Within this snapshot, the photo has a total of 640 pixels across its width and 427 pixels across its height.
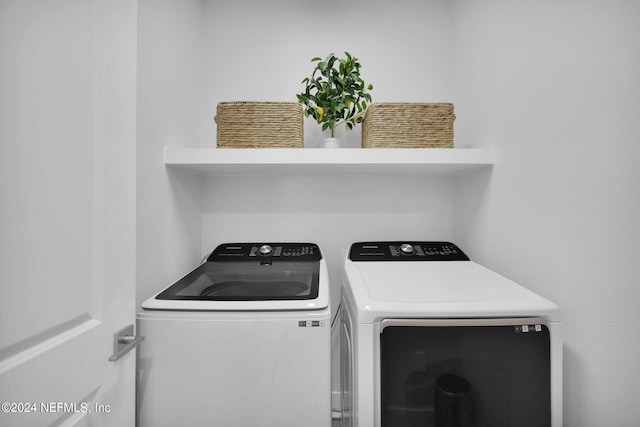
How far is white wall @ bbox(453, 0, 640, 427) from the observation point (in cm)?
72

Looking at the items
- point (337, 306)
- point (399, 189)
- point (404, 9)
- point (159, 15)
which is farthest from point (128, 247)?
point (404, 9)

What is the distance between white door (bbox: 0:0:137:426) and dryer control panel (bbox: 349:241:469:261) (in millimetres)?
973

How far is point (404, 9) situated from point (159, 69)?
1.45 meters

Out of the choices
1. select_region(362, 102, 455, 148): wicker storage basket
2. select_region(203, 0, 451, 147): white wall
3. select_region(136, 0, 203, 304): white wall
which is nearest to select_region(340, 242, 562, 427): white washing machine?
select_region(362, 102, 455, 148): wicker storage basket

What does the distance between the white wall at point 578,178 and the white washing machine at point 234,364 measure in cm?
80

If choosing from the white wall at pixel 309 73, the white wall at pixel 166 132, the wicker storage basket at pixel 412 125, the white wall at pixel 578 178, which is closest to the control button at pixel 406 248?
the white wall at pixel 309 73

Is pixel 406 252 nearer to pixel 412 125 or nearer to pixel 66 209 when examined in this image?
pixel 412 125

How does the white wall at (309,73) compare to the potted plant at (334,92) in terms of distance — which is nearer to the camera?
the potted plant at (334,92)

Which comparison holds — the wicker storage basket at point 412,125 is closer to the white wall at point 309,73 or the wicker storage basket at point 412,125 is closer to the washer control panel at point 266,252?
the white wall at point 309,73

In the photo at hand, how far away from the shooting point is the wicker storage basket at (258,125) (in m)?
1.26

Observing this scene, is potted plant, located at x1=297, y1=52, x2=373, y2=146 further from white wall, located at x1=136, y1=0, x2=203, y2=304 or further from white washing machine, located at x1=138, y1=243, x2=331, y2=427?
white washing machine, located at x1=138, y1=243, x2=331, y2=427

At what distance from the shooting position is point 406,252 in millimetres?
1378

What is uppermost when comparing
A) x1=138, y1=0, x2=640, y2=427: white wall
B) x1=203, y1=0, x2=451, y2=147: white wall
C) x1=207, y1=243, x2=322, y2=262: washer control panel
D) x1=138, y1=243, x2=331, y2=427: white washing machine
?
x1=203, y1=0, x2=451, y2=147: white wall

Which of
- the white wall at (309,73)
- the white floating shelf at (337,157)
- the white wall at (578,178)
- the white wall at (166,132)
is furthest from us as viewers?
the white wall at (309,73)
